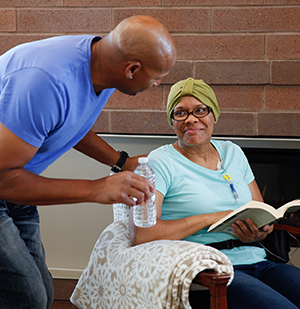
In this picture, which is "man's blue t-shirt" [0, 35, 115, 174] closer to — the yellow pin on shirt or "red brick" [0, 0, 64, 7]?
the yellow pin on shirt

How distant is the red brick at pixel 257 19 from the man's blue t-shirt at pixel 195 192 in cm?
98

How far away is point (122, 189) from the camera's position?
3.17 ft

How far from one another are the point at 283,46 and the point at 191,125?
93cm

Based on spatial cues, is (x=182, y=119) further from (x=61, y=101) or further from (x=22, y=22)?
(x=22, y=22)

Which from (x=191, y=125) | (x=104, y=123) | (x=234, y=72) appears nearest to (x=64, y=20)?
(x=104, y=123)

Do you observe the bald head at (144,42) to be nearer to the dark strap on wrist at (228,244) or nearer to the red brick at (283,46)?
the dark strap on wrist at (228,244)

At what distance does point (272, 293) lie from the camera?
3.95ft

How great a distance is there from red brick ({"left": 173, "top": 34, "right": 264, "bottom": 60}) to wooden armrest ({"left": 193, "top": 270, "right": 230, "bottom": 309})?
55.5 inches

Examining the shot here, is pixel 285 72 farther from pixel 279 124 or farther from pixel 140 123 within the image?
pixel 140 123

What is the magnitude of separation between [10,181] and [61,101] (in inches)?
9.4

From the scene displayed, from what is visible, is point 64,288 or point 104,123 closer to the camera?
point 104,123

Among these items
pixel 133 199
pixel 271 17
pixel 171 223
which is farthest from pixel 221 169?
pixel 271 17

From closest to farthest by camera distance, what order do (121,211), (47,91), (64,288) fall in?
(47,91)
(121,211)
(64,288)

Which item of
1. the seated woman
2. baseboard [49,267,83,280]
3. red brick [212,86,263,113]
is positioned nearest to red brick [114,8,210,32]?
red brick [212,86,263,113]
